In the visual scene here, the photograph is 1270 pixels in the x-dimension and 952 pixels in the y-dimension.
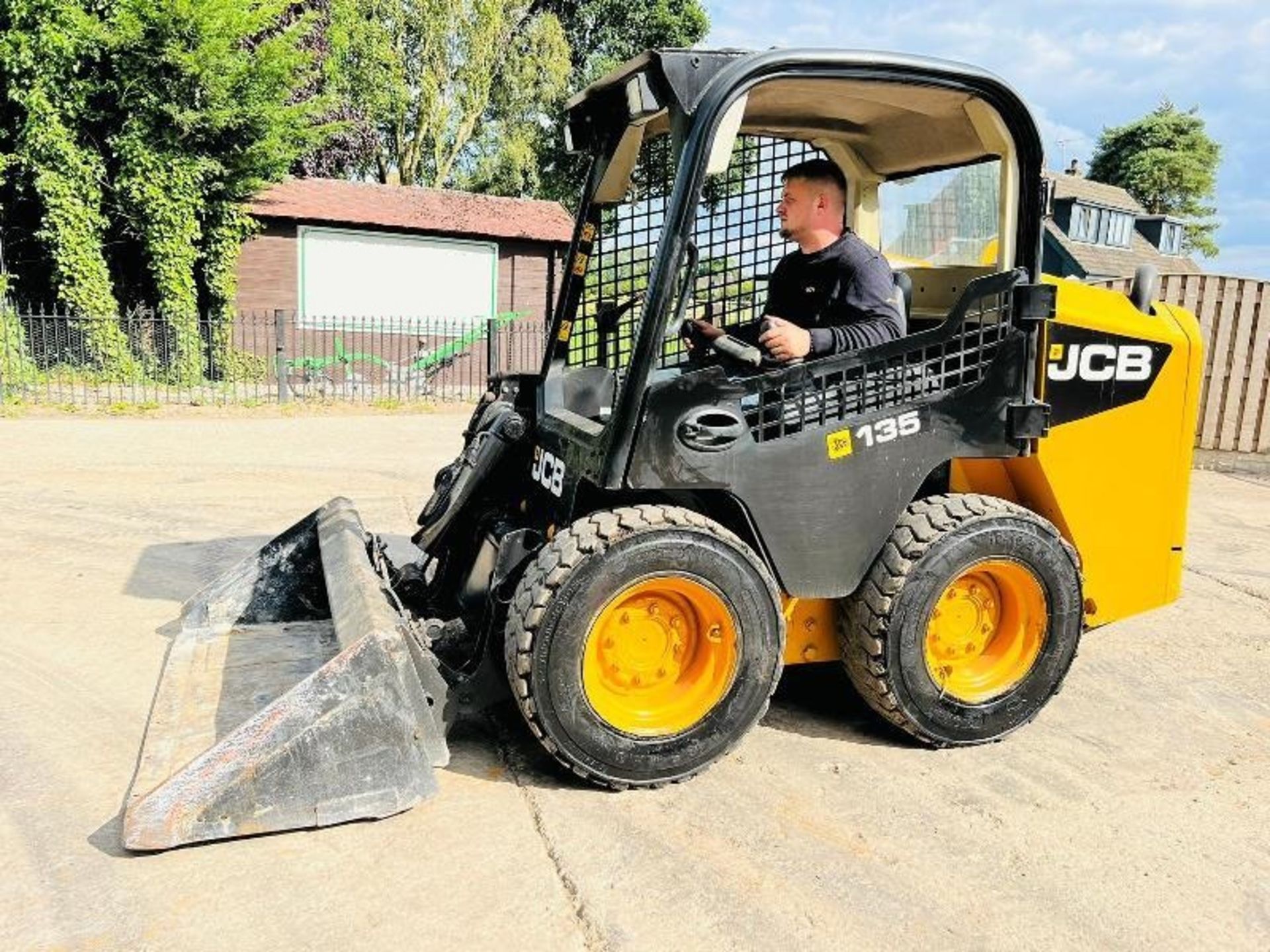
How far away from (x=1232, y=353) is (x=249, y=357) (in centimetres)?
1492

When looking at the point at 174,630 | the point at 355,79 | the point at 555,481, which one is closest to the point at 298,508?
the point at 174,630

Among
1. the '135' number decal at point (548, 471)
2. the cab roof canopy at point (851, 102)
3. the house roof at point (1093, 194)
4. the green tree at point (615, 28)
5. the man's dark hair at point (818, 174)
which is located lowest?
the '135' number decal at point (548, 471)

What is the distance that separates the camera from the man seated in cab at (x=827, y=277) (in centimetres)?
355

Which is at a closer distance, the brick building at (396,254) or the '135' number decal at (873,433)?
the '135' number decal at (873,433)

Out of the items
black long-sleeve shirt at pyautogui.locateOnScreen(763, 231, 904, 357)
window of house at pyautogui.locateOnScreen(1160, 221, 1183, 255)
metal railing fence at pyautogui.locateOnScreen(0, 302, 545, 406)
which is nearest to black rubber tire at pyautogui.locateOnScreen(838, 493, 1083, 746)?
black long-sleeve shirt at pyautogui.locateOnScreen(763, 231, 904, 357)

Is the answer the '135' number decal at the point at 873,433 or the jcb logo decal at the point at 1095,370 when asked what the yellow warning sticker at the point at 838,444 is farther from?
the jcb logo decal at the point at 1095,370

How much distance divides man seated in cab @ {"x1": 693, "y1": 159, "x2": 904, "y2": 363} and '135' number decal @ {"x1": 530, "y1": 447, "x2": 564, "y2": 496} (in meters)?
0.75

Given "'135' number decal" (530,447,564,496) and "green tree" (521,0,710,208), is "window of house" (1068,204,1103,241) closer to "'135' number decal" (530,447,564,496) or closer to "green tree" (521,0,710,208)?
"green tree" (521,0,710,208)

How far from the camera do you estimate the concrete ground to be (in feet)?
8.56

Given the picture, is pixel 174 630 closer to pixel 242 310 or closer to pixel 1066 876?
pixel 1066 876

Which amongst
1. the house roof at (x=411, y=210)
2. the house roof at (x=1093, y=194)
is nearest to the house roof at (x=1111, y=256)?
the house roof at (x=1093, y=194)

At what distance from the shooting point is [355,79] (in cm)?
2497

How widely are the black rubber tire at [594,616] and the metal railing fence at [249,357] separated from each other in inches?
370

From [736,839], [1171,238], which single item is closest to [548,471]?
[736,839]
